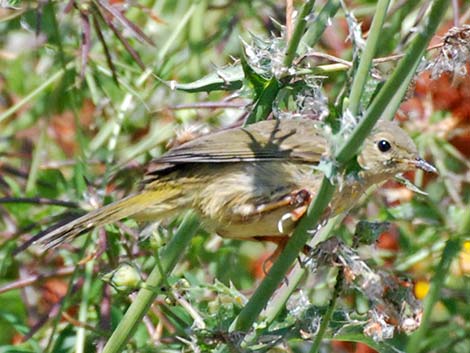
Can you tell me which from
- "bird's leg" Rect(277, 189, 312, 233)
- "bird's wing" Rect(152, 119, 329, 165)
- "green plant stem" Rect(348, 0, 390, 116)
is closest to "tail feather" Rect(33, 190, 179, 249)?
"bird's wing" Rect(152, 119, 329, 165)

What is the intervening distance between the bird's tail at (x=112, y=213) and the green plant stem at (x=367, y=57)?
0.89 metres

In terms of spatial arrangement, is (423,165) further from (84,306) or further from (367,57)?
(84,306)

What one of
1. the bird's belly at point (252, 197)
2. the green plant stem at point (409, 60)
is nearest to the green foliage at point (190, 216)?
the green plant stem at point (409, 60)

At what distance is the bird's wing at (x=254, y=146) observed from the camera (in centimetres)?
269

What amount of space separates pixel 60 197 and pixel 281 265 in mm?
1610

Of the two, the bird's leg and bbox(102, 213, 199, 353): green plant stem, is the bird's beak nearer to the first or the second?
the bird's leg

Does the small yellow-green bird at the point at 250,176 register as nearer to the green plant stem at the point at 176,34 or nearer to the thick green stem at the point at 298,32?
the thick green stem at the point at 298,32

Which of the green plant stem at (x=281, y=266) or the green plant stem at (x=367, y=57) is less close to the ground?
the green plant stem at (x=367, y=57)

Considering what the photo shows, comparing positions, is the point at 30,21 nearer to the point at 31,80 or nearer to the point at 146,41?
the point at 146,41

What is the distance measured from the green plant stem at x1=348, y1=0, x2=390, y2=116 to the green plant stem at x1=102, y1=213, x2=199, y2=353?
57 centimetres

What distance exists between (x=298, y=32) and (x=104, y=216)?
2.47 ft

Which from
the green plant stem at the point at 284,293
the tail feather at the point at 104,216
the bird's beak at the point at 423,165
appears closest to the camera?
the green plant stem at the point at 284,293

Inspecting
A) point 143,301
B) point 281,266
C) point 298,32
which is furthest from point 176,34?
point 281,266

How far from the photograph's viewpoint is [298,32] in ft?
6.93
